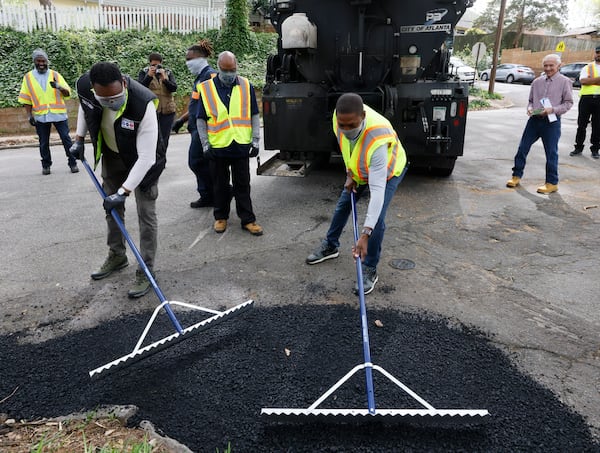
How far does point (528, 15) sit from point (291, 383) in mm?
48458

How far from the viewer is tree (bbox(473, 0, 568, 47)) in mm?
40750

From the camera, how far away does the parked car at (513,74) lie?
91.2ft

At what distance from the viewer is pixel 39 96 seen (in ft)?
22.2

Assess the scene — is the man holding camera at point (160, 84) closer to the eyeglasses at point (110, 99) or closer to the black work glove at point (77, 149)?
the black work glove at point (77, 149)

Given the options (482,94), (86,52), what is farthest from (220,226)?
(482,94)

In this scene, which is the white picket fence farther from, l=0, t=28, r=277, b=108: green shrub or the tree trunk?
the tree trunk

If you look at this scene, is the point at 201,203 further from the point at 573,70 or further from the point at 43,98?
the point at 573,70

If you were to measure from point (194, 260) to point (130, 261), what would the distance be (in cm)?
55

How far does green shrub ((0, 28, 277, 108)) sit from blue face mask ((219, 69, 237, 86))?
31.4ft

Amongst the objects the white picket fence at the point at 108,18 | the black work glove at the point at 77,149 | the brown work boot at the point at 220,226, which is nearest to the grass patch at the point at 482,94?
the white picket fence at the point at 108,18

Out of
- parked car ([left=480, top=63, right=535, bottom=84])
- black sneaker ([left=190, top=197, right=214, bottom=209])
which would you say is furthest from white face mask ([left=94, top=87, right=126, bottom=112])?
parked car ([left=480, top=63, right=535, bottom=84])

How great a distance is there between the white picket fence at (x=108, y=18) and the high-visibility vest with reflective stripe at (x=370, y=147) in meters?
13.7

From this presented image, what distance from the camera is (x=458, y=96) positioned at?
5711mm

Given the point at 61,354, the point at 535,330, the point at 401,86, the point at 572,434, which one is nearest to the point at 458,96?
the point at 401,86
